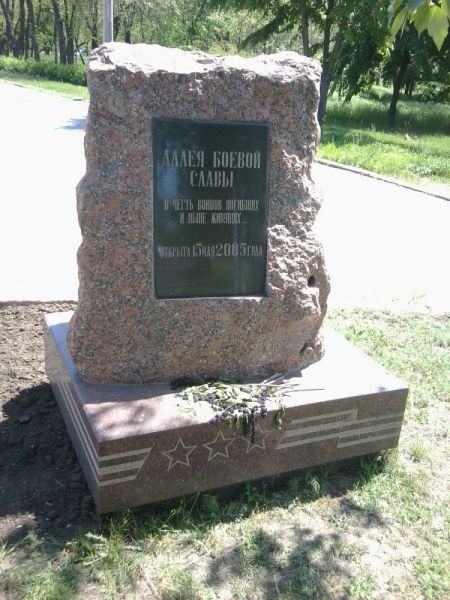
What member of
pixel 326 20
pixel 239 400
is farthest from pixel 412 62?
pixel 239 400

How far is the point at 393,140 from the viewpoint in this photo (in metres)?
18.0

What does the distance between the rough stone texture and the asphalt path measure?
0.45 meters

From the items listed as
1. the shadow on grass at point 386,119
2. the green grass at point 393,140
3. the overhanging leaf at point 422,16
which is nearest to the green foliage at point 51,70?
the green grass at point 393,140

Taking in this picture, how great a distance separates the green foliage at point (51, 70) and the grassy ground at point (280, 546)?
31355 millimetres

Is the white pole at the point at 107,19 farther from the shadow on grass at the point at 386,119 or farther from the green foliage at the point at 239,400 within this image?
the green foliage at the point at 239,400

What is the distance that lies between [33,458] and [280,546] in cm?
136

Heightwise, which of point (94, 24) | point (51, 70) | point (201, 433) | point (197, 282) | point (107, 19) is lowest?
point (51, 70)

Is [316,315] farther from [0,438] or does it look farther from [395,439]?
[0,438]

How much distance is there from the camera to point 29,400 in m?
3.67

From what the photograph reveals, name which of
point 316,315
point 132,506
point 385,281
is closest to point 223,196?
point 316,315

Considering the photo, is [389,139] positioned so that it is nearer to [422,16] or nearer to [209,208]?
[209,208]

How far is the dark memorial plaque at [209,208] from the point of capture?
296cm

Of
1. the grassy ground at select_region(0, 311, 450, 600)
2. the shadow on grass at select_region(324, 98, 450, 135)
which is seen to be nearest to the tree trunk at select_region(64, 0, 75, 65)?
the shadow on grass at select_region(324, 98, 450, 135)

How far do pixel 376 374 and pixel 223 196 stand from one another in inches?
49.8
